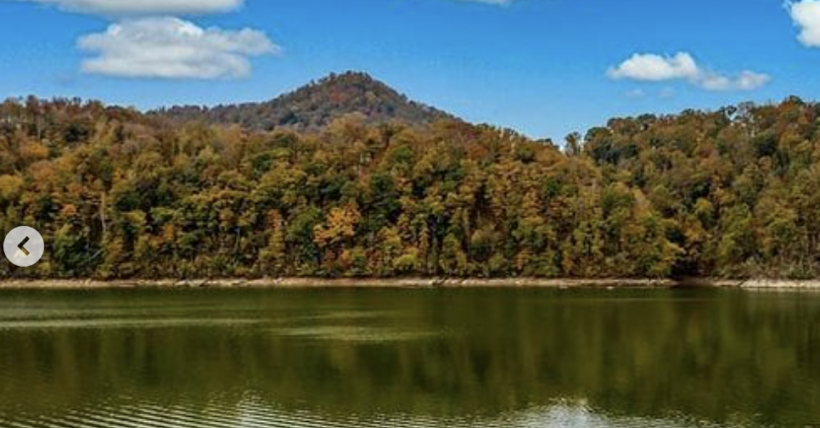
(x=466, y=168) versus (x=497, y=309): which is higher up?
(x=466, y=168)

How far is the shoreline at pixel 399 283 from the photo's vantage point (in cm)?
8812

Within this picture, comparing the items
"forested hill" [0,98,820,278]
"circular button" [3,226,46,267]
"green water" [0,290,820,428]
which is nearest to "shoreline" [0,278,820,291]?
"forested hill" [0,98,820,278]

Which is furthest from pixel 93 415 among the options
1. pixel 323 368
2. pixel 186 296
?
pixel 186 296

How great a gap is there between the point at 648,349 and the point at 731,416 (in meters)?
13.9

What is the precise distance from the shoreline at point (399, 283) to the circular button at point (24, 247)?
Result: 239 cm

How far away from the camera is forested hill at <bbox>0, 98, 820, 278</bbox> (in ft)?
308

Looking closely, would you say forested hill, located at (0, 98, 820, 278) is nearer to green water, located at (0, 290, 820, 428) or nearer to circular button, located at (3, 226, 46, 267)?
circular button, located at (3, 226, 46, 267)

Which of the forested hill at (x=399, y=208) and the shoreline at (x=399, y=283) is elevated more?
the forested hill at (x=399, y=208)

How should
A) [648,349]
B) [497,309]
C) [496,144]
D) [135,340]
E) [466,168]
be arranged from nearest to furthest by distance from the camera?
[648,349]
[135,340]
[497,309]
[466,168]
[496,144]

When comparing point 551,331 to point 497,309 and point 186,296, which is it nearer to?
point 497,309

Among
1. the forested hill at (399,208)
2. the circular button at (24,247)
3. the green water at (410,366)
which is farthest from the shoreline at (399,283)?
the green water at (410,366)

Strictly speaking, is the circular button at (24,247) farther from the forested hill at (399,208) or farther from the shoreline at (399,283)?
the shoreline at (399,283)

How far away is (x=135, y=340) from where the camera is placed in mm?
44125

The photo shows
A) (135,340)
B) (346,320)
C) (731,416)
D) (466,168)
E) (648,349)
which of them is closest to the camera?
(731,416)
